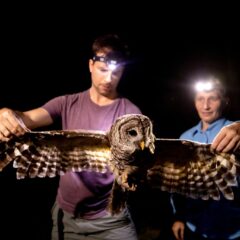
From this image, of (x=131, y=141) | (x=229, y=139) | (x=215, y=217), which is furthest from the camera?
(x=215, y=217)

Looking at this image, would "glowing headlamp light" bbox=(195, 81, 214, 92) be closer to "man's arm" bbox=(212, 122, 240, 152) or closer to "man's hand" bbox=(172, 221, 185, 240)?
"man's arm" bbox=(212, 122, 240, 152)

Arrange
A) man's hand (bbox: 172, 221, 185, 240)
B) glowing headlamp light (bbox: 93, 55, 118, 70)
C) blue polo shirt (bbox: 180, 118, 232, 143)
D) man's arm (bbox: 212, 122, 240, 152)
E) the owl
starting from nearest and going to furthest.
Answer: man's arm (bbox: 212, 122, 240, 152) → the owl → glowing headlamp light (bbox: 93, 55, 118, 70) → blue polo shirt (bbox: 180, 118, 232, 143) → man's hand (bbox: 172, 221, 185, 240)

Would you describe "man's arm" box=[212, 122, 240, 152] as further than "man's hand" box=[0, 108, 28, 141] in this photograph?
No

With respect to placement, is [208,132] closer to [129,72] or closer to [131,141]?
[131,141]

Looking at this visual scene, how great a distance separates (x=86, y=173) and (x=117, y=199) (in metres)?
0.47

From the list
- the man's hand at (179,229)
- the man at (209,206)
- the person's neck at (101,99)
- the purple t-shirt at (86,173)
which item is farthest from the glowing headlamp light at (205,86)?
the man's hand at (179,229)

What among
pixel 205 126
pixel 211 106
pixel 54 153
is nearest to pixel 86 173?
pixel 54 153

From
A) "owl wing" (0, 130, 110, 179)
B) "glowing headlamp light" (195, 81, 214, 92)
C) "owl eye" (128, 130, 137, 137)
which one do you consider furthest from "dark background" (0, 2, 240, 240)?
"owl eye" (128, 130, 137, 137)

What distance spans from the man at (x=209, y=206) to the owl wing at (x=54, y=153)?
3.29 feet

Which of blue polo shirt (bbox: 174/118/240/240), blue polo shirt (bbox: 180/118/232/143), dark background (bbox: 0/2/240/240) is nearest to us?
blue polo shirt (bbox: 174/118/240/240)

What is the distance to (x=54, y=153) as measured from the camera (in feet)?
10.7

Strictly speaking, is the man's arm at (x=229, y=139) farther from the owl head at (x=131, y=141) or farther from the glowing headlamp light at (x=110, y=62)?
the glowing headlamp light at (x=110, y=62)

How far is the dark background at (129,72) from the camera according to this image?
808cm

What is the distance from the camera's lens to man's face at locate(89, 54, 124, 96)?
3258 millimetres
